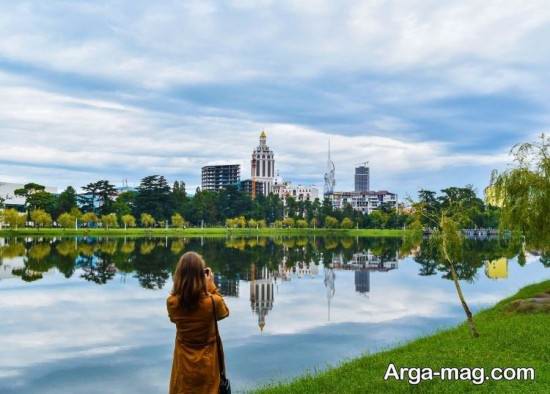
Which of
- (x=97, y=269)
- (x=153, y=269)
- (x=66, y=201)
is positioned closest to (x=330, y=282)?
(x=153, y=269)

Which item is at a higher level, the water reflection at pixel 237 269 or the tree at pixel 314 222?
the tree at pixel 314 222

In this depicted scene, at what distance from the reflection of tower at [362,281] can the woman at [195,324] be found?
22611 mm

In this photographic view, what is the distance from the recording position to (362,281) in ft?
107

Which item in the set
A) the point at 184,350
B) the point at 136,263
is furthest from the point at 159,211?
the point at 184,350

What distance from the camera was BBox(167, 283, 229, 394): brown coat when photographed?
221 inches

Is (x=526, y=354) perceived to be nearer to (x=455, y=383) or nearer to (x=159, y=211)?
(x=455, y=383)

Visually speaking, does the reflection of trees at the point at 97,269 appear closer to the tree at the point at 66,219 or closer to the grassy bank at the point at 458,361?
the grassy bank at the point at 458,361

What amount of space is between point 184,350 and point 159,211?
108598 millimetres

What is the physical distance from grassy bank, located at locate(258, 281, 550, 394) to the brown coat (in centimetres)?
365

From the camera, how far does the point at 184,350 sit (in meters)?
5.84

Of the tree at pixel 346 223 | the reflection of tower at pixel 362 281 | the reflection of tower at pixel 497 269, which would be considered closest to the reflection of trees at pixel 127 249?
the reflection of tower at pixel 362 281

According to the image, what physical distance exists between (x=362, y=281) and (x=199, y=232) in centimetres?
7859

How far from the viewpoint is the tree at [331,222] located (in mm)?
131750

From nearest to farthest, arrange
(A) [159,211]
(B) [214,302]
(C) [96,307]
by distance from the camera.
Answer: (B) [214,302]
(C) [96,307]
(A) [159,211]
